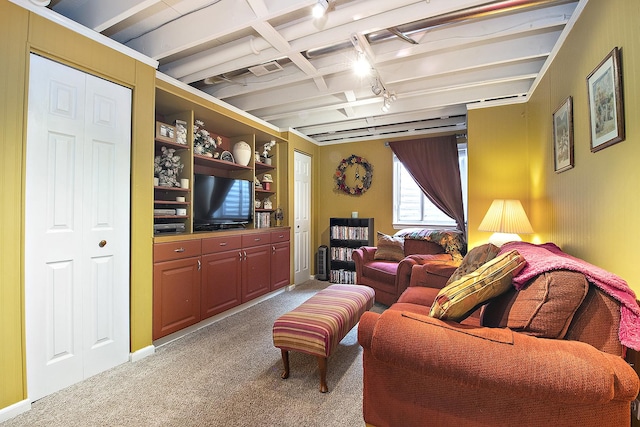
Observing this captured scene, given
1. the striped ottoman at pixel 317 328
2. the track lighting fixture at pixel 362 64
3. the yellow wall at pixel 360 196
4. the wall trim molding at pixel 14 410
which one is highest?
the track lighting fixture at pixel 362 64

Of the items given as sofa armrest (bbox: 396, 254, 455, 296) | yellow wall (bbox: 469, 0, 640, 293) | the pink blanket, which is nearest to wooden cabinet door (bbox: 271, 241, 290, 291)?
sofa armrest (bbox: 396, 254, 455, 296)

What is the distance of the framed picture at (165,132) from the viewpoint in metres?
2.63

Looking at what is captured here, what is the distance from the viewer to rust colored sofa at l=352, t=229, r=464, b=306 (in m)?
3.20

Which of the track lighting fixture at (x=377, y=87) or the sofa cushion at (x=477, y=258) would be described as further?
the track lighting fixture at (x=377, y=87)

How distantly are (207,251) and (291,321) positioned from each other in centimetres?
140

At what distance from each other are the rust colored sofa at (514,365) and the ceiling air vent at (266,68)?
2364mm

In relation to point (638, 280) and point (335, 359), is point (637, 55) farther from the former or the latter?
point (335, 359)

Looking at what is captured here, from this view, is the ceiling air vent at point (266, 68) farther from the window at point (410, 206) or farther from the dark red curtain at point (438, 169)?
the window at point (410, 206)

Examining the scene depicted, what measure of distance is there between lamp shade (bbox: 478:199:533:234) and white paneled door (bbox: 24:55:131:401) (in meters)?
3.23

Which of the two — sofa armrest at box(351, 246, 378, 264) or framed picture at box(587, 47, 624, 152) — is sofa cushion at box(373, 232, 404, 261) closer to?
sofa armrest at box(351, 246, 378, 264)

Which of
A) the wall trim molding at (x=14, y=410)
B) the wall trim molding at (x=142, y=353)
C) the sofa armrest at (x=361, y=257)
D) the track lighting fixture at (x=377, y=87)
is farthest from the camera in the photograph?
the sofa armrest at (x=361, y=257)

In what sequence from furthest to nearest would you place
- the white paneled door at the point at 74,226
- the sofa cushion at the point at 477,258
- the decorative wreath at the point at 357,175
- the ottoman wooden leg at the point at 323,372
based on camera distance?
the decorative wreath at the point at 357,175 < the sofa cushion at the point at 477,258 < the ottoman wooden leg at the point at 323,372 < the white paneled door at the point at 74,226

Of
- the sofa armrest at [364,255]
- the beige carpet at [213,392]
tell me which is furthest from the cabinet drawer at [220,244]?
the sofa armrest at [364,255]

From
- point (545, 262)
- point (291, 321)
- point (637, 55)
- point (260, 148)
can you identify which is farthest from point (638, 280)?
point (260, 148)
